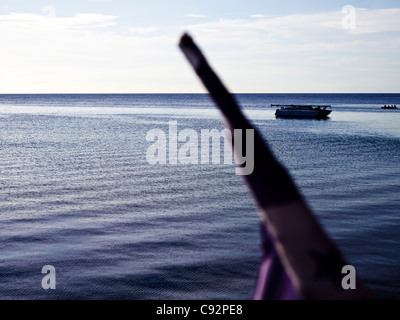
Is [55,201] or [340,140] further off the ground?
[340,140]

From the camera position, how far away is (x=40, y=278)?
11.2 metres

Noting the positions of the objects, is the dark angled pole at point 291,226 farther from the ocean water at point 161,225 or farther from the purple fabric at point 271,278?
the ocean water at point 161,225

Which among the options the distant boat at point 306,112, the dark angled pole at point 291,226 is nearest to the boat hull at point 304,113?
the distant boat at point 306,112

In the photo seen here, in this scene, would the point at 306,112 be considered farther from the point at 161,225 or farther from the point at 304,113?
the point at 161,225

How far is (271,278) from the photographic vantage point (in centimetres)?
97

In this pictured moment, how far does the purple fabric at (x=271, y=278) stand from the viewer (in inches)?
35.8

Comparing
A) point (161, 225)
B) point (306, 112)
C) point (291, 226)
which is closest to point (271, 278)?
point (291, 226)

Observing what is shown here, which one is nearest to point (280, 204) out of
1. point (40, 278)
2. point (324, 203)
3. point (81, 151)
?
point (40, 278)

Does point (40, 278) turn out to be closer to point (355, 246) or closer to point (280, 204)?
point (355, 246)

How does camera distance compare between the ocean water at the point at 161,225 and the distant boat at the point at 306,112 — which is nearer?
the ocean water at the point at 161,225

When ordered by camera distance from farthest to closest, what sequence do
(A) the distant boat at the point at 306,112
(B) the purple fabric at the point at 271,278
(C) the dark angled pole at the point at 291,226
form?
(A) the distant boat at the point at 306,112
(B) the purple fabric at the point at 271,278
(C) the dark angled pole at the point at 291,226

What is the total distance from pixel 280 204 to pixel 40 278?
11.7 meters

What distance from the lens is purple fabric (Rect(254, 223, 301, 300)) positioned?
0.91 metres

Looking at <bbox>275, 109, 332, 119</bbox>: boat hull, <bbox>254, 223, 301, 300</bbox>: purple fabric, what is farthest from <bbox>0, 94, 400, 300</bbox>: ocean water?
<bbox>275, 109, 332, 119</bbox>: boat hull
